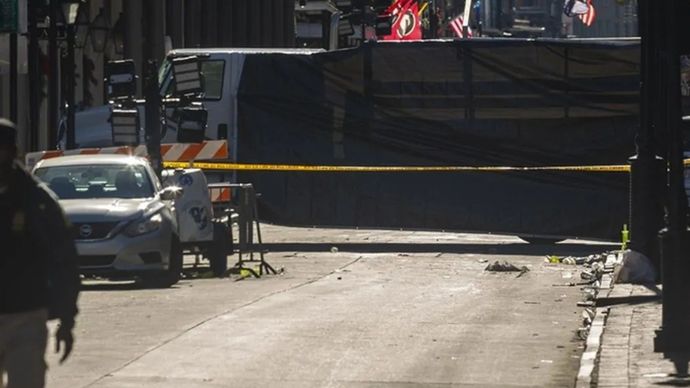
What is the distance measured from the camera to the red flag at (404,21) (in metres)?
57.6

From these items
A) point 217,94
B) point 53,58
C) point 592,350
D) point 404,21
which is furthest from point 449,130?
point 404,21

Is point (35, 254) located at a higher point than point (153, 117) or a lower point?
higher

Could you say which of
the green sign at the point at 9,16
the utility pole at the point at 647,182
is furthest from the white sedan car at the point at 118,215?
the green sign at the point at 9,16

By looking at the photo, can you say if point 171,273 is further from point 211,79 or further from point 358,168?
point 211,79

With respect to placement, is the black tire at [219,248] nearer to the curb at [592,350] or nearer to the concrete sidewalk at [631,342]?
the concrete sidewalk at [631,342]

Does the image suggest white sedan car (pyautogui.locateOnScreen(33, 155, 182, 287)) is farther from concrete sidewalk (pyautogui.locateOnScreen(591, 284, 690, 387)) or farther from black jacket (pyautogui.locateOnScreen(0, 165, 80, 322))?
black jacket (pyautogui.locateOnScreen(0, 165, 80, 322))

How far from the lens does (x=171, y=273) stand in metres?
20.2

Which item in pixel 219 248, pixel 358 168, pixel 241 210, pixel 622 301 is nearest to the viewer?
pixel 622 301

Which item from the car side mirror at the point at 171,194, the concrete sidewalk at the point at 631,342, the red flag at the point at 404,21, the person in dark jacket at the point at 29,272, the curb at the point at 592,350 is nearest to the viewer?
the person in dark jacket at the point at 29,272

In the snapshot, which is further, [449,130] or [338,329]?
[449,130]

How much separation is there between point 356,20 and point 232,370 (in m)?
36.2

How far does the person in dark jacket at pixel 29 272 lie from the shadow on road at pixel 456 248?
1933cm

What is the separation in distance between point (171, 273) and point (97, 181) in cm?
139

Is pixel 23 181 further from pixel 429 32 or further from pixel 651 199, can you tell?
pixel 429 32
